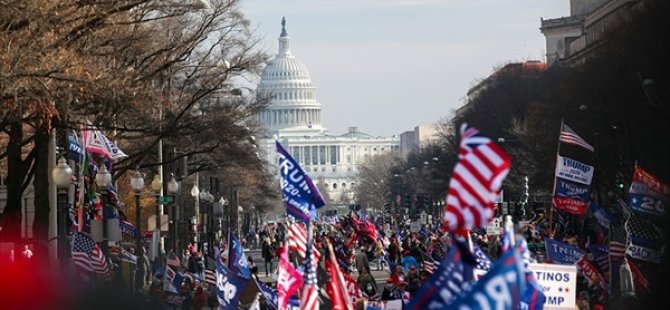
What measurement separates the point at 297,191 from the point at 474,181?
770 centimetres

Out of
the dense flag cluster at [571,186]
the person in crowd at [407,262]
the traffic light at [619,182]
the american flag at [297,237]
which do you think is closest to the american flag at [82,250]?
the dense flag cluster at [571,186]

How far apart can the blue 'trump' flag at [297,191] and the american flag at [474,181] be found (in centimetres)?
736

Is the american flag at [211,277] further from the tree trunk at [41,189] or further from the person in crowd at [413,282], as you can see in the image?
the person in crowd at [413,282]

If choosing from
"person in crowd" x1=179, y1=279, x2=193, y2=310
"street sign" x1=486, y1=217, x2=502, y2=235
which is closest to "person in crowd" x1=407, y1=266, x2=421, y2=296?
"person in crowd" x1=179, y1=279, x2=193, y2=310

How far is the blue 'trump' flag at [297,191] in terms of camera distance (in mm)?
18778

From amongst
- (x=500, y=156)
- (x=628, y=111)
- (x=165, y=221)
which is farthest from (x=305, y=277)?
(x=628, y=111)

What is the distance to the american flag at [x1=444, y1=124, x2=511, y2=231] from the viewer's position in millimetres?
10883

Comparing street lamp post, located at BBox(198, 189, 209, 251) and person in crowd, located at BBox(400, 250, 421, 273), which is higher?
street lamp post, located at BBox(198, 189, 209, 251)

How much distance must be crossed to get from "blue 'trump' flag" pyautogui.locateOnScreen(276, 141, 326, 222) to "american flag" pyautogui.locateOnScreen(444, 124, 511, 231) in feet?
24.1

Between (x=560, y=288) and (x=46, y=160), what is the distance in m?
16.5

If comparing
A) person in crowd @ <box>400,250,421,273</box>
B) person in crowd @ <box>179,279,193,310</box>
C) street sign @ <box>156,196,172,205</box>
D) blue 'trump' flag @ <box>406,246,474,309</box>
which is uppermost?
street sign @ <box>156,196,172,205</box>

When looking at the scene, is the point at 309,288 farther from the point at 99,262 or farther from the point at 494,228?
the point at 494,228

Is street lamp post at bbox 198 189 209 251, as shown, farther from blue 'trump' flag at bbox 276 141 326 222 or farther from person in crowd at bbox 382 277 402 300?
blue 'trump' flag at bbox 276 141 326 222

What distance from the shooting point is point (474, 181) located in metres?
11.3
